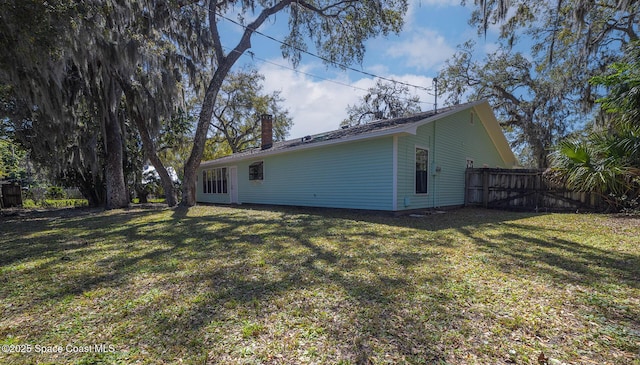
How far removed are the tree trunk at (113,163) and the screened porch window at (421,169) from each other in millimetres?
11430

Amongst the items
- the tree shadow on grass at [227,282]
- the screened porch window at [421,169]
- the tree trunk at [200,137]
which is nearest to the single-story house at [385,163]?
the screened porch window at [421,169]

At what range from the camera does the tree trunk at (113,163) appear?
11.9 m

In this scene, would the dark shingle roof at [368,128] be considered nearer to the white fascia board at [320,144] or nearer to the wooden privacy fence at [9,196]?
the white fascia board at [320,144]

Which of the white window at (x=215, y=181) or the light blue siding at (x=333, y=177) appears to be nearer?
Answer: the light blue siding at (x=333, y=177)

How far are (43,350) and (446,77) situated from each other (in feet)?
69.9

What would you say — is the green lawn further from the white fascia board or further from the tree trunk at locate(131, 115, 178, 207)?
the tree trunk at locate(131, 115, 178, 207)

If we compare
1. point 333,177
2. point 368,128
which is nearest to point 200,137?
point 333,177

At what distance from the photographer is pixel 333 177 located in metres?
10.1

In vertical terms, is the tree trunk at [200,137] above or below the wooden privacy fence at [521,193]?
above

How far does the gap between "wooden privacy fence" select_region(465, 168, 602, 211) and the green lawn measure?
4227 millimetres

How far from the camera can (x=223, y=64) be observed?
11953 mm

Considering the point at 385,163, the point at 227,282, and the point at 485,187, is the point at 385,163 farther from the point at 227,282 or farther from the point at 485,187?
the point at 227,282

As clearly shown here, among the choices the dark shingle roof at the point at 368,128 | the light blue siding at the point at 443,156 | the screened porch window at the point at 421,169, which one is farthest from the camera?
the screened porch window at the point at 421,169

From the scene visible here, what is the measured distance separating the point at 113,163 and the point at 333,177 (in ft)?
29.3
